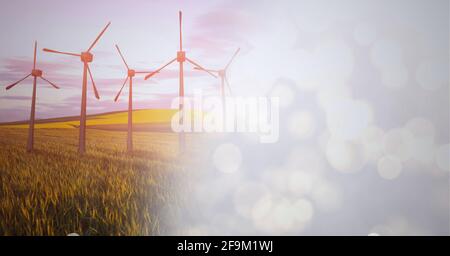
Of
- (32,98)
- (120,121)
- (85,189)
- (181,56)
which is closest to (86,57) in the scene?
(32,98)

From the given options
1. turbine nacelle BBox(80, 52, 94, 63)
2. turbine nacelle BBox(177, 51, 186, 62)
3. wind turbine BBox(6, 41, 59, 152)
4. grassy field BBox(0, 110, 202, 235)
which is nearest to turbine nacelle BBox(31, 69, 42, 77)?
wind turbine BBox(6, 41, 59, 152)

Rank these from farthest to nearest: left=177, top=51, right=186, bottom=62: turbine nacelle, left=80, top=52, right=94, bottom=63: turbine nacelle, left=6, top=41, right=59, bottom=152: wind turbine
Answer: left=177, top=51, right=186, bottom=62: turbine nacelle < left=80, top=52, right=94, bottom=63: turbine nacelle < left=6, top=41, right=59, bottom=152: wind turbine

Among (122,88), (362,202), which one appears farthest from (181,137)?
(362,202)

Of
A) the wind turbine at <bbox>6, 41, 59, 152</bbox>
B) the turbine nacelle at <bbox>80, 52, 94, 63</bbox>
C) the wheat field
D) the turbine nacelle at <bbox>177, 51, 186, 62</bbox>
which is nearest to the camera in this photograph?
A: the wheat field

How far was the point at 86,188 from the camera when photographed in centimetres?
212

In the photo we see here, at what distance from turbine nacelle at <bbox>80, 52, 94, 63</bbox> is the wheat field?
99cm

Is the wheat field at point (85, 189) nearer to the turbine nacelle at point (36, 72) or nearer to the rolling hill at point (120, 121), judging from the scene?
the rolling hill at point (120, 121)

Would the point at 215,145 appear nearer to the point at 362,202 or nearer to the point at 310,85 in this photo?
the point at 310,85

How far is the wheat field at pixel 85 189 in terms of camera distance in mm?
1793

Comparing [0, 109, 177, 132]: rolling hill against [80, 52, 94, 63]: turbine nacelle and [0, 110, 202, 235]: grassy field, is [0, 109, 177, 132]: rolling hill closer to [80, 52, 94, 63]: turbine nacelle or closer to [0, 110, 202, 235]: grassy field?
[0, 110, 202, 235]: grassy field

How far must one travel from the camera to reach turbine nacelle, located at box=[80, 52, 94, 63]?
2.61 meters

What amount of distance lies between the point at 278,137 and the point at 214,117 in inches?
29.7

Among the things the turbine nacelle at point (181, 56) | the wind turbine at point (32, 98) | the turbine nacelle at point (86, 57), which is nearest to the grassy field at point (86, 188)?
the wind turbine at point (32, 98)

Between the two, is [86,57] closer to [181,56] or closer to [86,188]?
[181,56]
